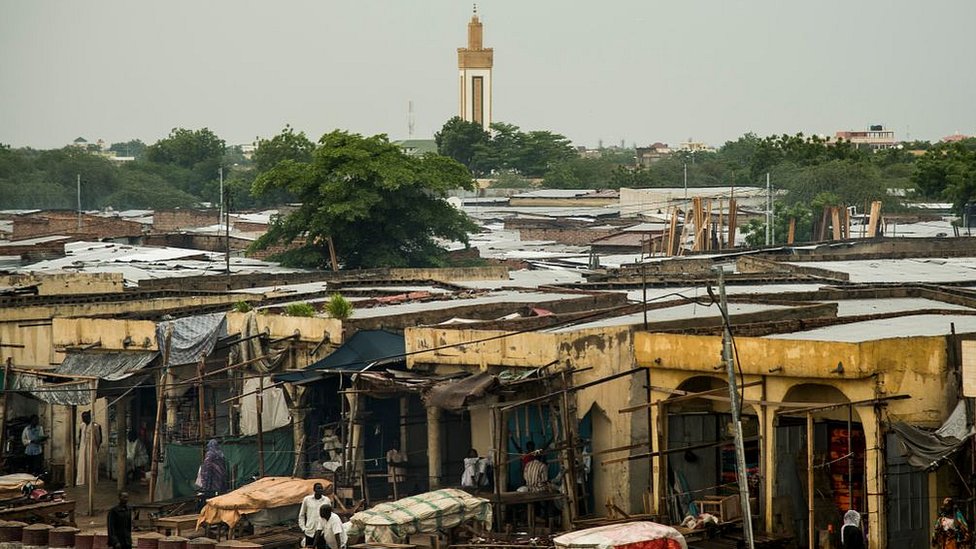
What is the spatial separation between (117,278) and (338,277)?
497 cm

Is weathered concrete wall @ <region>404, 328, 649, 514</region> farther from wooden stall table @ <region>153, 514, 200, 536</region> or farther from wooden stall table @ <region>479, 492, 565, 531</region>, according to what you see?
wooden stall table @ <region>153, 514, 200, 536</region>

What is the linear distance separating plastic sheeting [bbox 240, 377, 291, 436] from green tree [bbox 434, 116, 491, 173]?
79964 millimetres

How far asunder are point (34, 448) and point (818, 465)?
43.0 feet

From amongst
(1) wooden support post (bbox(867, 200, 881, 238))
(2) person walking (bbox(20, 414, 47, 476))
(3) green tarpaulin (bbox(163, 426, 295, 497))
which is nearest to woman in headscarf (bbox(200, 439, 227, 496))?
(3) green tarpaulin (bbox(163, 426, 295, 497))

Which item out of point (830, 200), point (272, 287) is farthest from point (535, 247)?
point (272, 287)

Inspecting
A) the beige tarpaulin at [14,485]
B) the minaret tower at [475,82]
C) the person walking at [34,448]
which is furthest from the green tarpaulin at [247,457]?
the minaret tower at [475,82]

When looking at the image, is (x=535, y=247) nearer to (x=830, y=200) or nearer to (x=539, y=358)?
(x=830, y=200)

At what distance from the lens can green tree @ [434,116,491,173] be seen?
105 m

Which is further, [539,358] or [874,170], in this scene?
[874,170]

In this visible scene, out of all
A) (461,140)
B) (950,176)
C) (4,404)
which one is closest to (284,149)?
(461,140)

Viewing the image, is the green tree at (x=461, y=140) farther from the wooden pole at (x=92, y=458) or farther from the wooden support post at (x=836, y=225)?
the wooden pole at (x=92, y=458)

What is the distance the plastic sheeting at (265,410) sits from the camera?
2434cm

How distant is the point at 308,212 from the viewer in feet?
155

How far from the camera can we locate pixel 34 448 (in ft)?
87.2
